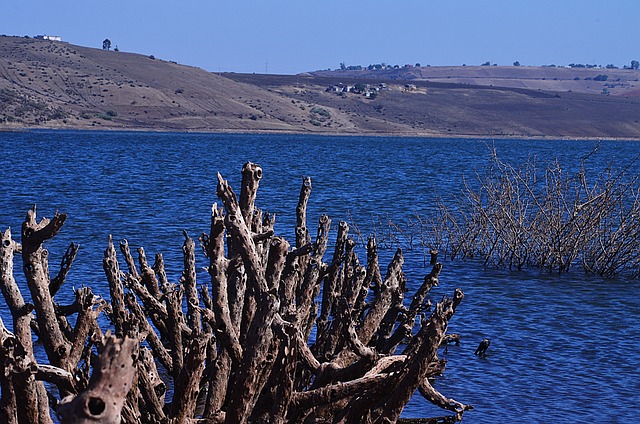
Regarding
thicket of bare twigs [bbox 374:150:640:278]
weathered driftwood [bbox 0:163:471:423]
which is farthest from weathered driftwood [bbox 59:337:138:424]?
thicket of bare twigs [bbox 374:150:640:278]

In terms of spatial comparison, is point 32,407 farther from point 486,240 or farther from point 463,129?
point 463,129

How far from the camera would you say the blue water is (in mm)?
9578

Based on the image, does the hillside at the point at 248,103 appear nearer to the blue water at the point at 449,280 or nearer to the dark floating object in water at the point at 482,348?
the blue water at the point at 449,280

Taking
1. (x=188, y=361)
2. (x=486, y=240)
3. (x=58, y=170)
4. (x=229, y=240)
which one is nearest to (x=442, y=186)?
(x=58, y=170)

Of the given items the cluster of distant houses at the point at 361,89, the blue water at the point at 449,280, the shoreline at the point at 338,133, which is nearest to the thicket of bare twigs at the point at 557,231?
the blue water at the point at 449,280

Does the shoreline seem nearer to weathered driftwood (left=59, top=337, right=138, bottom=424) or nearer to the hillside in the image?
the hillside

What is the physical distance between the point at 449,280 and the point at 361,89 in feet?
423

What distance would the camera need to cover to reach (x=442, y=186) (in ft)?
133

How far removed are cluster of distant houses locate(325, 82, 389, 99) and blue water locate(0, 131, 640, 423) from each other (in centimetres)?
8954

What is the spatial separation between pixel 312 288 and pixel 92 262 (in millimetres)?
9062

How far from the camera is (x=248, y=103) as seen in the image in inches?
4806

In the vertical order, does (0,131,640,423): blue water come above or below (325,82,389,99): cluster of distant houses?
above

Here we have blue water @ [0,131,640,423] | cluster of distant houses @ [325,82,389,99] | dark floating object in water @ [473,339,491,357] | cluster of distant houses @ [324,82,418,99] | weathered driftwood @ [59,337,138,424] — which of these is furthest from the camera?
cluster of distant houses @ [324,82,418,99]

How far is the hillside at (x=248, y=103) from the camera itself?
10912cm
